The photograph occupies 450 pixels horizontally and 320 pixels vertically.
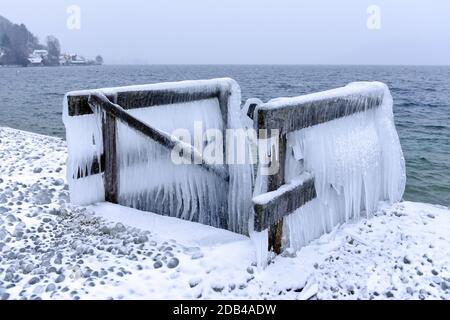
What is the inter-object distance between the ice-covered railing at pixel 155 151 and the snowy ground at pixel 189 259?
1.99 feet

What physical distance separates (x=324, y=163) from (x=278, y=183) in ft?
3.05

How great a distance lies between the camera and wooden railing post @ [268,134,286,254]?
5387 millimetres

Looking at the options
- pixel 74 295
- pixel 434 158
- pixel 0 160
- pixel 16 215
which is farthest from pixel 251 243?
pixel 434 158

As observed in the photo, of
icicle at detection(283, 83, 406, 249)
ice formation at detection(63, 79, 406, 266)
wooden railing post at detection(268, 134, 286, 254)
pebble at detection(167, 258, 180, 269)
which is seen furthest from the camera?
ice formation at detection(63, 79, 406, 266)

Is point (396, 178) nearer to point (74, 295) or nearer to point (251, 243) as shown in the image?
point (251, 243)

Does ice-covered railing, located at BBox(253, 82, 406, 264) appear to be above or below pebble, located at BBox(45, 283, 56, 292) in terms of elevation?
above

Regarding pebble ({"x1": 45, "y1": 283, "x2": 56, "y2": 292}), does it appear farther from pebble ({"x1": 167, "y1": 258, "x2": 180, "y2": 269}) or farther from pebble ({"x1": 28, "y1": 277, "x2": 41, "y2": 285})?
pebble ({"x1": 167, "y1": 258, "x2": 180, "y2": 269})

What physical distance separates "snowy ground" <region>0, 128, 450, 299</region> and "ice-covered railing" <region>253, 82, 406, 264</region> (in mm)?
297

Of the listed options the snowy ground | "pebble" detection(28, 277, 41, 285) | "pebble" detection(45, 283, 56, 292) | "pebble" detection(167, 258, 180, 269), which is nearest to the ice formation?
the snowy ground

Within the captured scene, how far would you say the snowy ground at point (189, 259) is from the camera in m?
4.74

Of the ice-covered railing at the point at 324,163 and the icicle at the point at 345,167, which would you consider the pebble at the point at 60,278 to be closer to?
the ice-covered railing at the point at 324,163

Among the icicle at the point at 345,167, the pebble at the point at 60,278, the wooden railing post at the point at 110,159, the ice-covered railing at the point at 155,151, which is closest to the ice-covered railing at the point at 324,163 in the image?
the icicle at the point at 345,167
